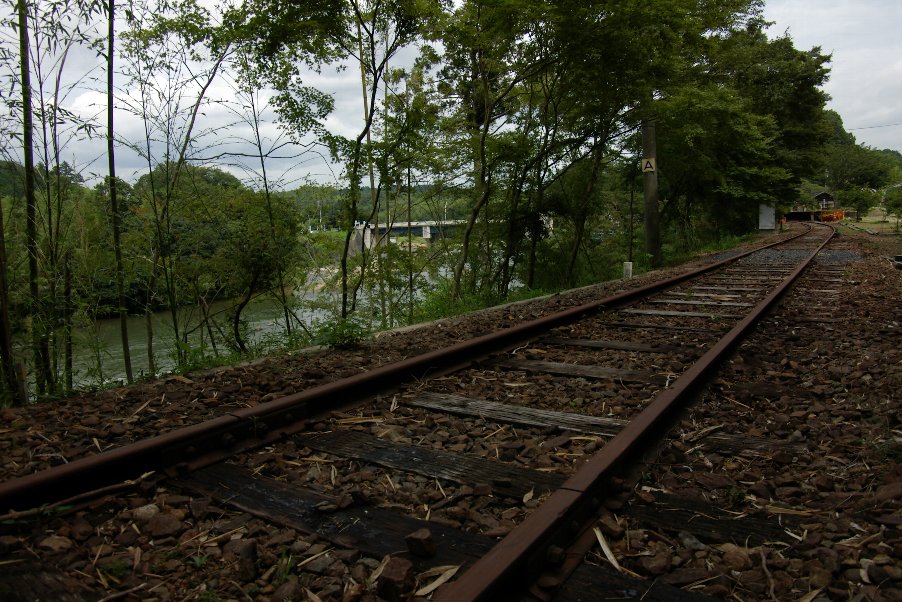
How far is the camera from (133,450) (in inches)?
90.0

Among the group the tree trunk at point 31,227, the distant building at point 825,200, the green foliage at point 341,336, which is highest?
the distant building at point 825,200

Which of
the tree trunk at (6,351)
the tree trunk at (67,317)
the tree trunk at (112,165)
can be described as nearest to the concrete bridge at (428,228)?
the tree trunk at (112,165)

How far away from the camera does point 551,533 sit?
173cm

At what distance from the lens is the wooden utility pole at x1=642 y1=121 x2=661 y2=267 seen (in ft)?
50.4

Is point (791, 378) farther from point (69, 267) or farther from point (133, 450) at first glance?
point (69, 267)

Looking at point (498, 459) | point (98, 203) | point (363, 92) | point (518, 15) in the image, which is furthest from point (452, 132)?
point (498, 459)

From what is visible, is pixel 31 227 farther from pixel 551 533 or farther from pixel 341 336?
pixel 551 533

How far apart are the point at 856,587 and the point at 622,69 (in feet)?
37.4

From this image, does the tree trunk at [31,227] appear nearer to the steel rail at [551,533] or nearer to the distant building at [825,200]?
the steel rail at [551,533]

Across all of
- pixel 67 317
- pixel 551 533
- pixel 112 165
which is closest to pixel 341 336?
pixel 67 317

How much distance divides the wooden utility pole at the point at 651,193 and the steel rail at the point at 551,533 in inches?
549

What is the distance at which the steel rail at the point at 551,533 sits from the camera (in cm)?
146

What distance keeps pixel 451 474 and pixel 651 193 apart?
15.3 meters

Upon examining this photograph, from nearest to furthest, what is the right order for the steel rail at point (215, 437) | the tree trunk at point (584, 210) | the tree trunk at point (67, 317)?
the steel rail at point (215, 437), the tree trunk at point (67, 317), the tree trunk at point (584, 210)
